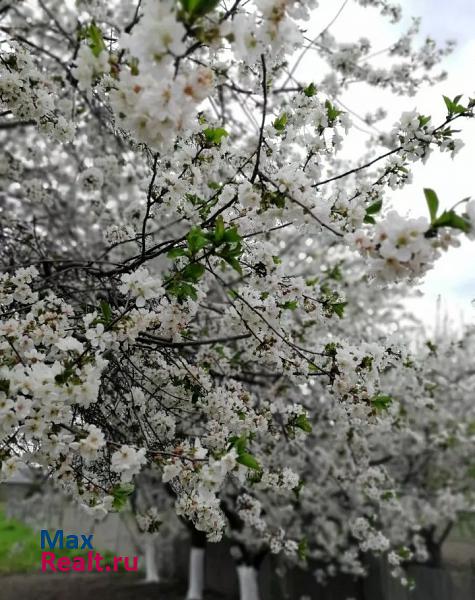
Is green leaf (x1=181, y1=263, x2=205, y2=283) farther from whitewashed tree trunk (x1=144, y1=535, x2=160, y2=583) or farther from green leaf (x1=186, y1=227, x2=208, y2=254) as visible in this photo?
whitewashed tree trunk (x1=144, y1=535, x2=160, y2=583)

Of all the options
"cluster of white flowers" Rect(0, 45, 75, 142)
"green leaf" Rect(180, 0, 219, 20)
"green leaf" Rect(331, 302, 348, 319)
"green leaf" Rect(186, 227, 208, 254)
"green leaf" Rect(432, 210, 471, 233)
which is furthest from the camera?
"green leaf" Rect(331, 302, 348, 319)

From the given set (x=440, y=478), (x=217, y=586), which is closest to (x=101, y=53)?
(x=440, y=478)

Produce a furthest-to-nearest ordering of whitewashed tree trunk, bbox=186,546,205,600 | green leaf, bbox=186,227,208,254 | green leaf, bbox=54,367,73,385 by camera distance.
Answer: whitewashed tree trunk, bbox=186,546,205,600, green leaf, bbox=186,227,208,254, green leaf, bbox=54,367,73,385

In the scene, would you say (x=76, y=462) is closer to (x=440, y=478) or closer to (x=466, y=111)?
(x=466, y=111)

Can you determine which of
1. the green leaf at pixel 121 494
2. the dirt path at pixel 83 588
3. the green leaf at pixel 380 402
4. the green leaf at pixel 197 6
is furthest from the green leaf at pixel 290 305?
the dirt path at pixel 83 588

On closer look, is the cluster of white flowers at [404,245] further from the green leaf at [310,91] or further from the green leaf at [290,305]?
the green leaf at [310,91]

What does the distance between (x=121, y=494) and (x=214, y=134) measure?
1.42 metres

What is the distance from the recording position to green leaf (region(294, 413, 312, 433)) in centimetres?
258

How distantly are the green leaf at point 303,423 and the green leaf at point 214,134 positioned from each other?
137 centimetres

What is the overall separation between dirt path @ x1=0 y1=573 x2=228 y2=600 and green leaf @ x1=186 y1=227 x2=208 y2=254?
10.7 metres

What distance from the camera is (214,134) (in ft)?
6.79

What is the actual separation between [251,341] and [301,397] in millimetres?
3014

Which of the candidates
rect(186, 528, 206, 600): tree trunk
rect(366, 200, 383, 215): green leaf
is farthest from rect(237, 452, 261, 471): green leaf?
rect(186, 528, 206, 600): tree trunk

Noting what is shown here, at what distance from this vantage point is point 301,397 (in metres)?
5.67
